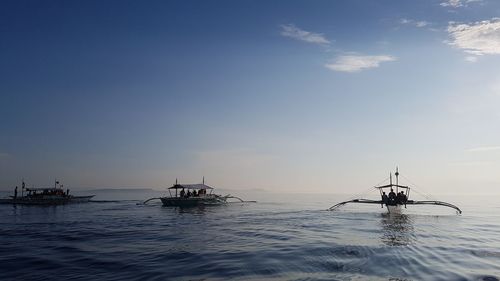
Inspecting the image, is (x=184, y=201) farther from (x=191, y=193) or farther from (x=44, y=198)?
(x=44, y=198)

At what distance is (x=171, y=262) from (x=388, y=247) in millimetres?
19405

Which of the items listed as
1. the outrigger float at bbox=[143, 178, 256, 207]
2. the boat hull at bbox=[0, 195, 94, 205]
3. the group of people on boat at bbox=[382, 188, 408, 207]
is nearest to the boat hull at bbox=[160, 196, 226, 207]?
the outrigger float at bbox=[143, 178, 256, 207]

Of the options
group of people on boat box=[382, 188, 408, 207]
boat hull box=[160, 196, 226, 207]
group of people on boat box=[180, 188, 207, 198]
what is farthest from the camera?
group of people on boat box=[180, 188, 207, 198]

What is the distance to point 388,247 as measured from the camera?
35.5 m

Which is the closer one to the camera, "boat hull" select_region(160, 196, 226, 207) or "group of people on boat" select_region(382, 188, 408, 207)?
"group of people on boat" select_region(382, 188, 408, 207)

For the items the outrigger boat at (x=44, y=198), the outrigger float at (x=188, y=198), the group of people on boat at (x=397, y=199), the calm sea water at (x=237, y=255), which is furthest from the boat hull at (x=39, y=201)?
the group of people on boat at (x=397, y=199)

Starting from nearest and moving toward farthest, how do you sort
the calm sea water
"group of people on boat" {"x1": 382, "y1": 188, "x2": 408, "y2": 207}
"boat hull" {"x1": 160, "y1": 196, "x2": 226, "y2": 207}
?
the calm sea water, "group of people on boat" {"x1": 382, "y1": 188, "x2": 408, "y2": 207}, "boat hull" {"x1": 160, "y1": 196, "x2": 226, "y2": 207}

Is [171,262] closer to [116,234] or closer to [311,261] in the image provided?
[311,261]

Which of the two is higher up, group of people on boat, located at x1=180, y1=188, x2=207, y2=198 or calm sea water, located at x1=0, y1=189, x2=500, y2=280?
group of people on boat, located at x1=180, y1=188, x2=207, y2=198

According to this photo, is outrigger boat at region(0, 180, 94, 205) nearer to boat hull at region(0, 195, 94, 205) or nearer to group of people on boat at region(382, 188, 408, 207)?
boat hull at region(0, 195, 94, 205)

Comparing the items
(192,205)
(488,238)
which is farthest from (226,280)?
(192,205)

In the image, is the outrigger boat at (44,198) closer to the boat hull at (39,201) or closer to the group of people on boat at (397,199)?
the boat hull at (39,201)

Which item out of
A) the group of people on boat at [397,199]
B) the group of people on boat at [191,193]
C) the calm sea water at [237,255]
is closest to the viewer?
the calm sea water at [237,255]

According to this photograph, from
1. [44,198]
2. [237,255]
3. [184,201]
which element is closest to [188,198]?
[184,201]
